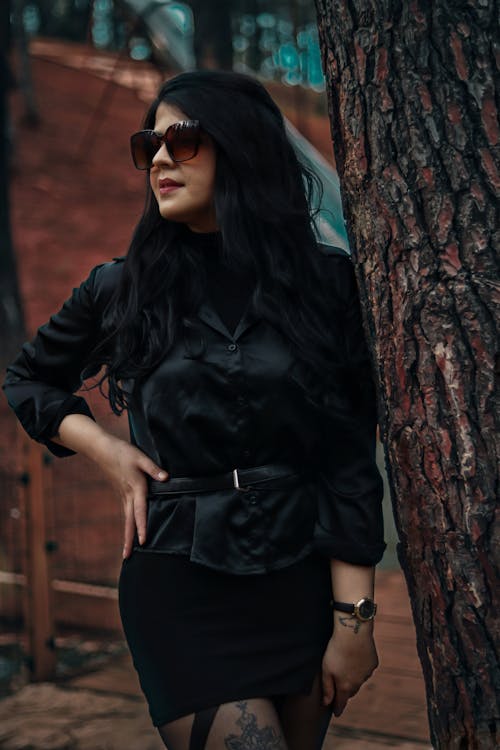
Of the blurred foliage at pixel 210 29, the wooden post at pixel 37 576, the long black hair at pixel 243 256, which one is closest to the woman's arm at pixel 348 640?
the long black hair at pixel 243 256

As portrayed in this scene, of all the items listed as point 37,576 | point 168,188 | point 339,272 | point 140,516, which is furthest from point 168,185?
point 37,576

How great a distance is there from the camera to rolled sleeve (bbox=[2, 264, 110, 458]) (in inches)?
92.8

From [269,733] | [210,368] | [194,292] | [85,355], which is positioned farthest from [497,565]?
[85,355]

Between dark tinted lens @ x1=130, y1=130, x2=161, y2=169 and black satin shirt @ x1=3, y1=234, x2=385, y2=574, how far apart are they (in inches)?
13.2

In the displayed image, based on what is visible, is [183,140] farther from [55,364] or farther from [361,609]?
[361,609]

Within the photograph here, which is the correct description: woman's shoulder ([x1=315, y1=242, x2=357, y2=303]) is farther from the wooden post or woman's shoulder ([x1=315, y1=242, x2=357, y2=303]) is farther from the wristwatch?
the wooden post

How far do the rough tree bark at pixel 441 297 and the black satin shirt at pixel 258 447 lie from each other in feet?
0.48

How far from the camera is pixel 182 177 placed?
2.21 m

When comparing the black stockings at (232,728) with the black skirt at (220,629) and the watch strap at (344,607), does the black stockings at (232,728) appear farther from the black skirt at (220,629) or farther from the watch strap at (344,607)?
the watch strap at (344,607)

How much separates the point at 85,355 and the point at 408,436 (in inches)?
31.6

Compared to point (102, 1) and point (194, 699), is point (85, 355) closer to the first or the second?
point (194, 699)

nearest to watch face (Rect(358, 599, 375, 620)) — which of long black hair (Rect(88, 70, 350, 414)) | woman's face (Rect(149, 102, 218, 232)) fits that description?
long black hair (Rect(88, 70, 350, 414))

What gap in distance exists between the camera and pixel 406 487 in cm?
204

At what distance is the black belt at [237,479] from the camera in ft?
6.98
